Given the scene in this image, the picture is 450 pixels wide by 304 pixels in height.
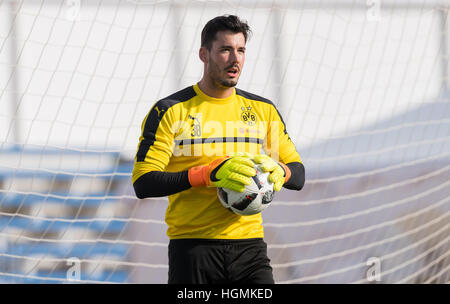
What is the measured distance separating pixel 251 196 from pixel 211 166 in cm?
23

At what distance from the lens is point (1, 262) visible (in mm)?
5762

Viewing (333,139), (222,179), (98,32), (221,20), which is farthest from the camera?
(333,139)

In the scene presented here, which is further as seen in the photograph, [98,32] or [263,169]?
[98,32]

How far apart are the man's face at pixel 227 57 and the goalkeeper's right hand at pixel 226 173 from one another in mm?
417

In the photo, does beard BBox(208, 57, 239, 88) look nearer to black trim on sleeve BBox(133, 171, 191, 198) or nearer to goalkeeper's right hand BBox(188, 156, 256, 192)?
goalkeeper's right hand BBox(188, 156, 256, 192)

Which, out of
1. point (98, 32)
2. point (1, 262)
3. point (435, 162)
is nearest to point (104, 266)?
point (1, 262)

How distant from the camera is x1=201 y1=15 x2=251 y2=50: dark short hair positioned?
2.90 m

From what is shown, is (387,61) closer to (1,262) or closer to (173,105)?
(173,105)

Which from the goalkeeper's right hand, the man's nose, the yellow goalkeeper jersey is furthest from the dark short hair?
the goalkeeper's right hand

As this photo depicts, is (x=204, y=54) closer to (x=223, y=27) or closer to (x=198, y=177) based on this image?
(x=223, y=27)

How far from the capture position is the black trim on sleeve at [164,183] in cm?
270

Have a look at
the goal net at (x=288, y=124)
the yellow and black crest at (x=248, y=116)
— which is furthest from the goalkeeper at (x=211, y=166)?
the goal net at (x=288, y=124)

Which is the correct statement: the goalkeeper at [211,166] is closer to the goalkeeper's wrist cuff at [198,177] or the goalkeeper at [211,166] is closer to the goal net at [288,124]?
the goalkeeper's wrist cuff at [198,177]
